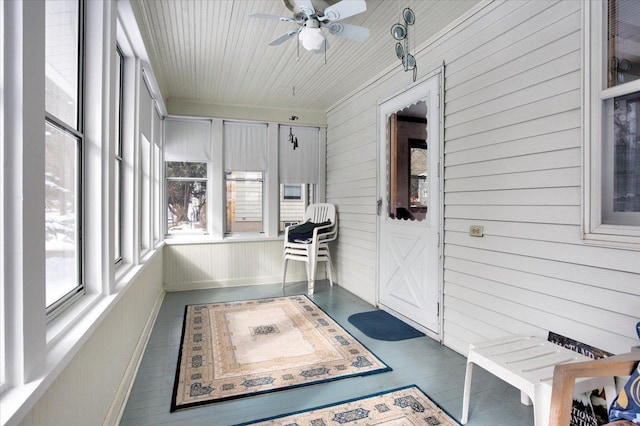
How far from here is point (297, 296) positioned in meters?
4.68

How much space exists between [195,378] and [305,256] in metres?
2.57

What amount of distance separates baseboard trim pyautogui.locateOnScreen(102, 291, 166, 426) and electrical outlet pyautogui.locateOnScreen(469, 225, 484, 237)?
2.72 m

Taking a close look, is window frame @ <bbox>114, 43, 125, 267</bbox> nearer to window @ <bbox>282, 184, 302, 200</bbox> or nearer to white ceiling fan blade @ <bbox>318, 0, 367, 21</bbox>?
white ceiling fan blade @ <bbox>318, 0, 367, 21</bbox>

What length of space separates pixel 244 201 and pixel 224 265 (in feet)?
3.56

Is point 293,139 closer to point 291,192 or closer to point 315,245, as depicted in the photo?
point 291,192

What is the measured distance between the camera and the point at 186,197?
17.1 ft

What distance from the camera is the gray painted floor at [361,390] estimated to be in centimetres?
204

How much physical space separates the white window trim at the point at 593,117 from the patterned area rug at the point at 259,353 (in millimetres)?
1694

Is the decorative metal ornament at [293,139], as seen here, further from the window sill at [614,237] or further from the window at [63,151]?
the window sill at [614,237]

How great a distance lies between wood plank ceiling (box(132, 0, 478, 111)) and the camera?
8.86 ft

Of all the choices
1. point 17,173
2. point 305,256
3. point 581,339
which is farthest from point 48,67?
point 305,256

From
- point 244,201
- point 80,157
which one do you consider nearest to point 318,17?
point 80,157

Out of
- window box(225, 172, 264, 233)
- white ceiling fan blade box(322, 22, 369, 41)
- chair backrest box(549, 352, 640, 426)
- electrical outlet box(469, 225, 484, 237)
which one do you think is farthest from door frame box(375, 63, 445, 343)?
window box(225, 172, 264, 233)

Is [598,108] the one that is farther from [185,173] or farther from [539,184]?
[185,173]
